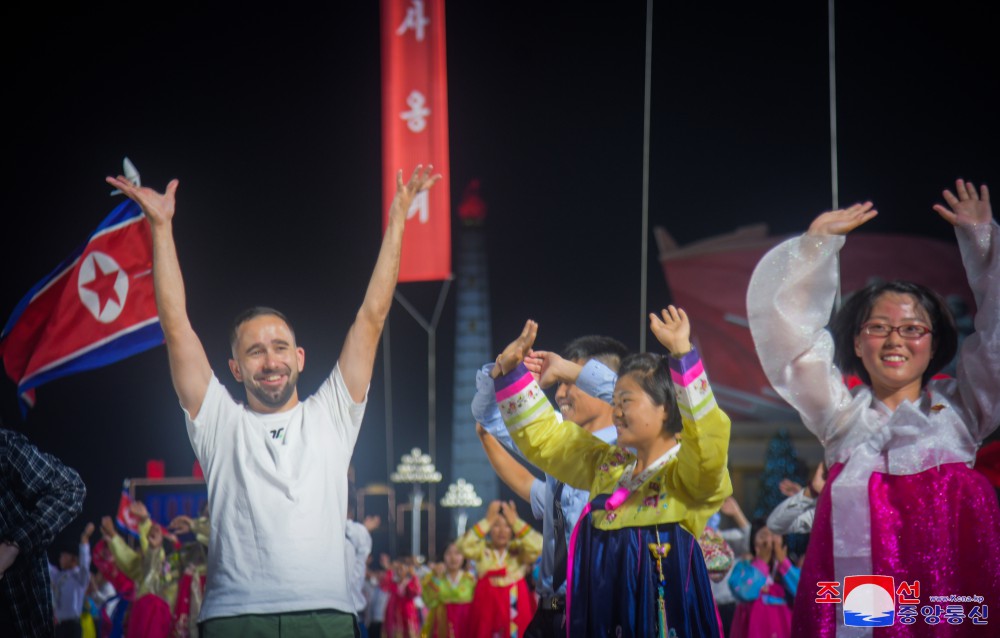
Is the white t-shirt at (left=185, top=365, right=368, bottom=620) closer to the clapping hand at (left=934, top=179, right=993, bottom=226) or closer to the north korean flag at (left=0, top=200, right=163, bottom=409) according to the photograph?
the clapping hand at (left=934, top=179, right=993, bottom=226)

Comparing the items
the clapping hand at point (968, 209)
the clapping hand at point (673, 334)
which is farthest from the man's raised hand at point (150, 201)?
the clapping hand at point (968, 209)

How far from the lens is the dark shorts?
2.84m

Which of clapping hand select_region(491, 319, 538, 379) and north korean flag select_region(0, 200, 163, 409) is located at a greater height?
north korean flag select_region(0, 200, 163, 409)

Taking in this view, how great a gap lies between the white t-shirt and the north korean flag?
221 centimetres

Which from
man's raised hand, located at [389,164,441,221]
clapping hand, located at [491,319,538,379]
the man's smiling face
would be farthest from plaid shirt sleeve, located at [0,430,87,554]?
clapping hand, located at [491,319,538,379]

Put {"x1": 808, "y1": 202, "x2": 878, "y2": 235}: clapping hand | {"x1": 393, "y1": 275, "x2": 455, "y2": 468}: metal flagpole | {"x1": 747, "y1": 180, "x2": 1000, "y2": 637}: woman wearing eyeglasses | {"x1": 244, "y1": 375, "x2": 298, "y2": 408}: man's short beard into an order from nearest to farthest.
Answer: {"x1": 747, "y1": 180, "x2": 1000, "y2": 637}: woman wearing eyeglasses < {"x1": 808, "y1": 202, "x2": 878, "y2": 235}: clapping hand < {"x1": 244, "y1": 375, "x2": 298, "y2": 408}: man's short beard < {"x1": 393, "y1": 275, "x2": 455, "y2": 468}: metal flagpole

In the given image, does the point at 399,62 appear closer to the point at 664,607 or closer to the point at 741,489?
the point at 664,607

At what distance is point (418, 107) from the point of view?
24.6ft

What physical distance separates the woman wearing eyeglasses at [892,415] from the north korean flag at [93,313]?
10.9 ft

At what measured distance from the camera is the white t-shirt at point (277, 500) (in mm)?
2885

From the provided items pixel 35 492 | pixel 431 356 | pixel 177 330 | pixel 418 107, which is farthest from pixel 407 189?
pixel 431 356

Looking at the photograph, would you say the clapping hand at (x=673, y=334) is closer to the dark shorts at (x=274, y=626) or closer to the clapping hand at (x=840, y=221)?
the clapping hand at (x=840, y=221)

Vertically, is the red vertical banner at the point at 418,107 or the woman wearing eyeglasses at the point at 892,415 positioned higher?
the red vertical banner at the point at 418,107

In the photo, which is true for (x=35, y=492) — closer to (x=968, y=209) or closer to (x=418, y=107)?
(x=968, y=209)
